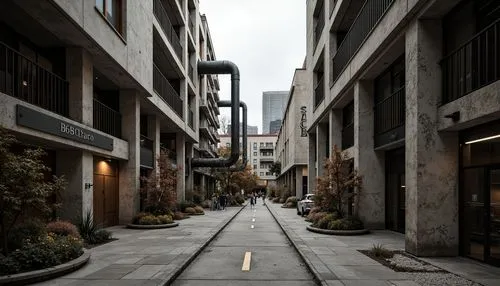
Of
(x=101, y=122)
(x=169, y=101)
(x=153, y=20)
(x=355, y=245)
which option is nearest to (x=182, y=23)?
(x=169, y=101)

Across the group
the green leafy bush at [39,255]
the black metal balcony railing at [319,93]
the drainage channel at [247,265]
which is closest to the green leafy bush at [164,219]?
the drainage channel at [247,265]

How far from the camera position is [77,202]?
1571 centimetres

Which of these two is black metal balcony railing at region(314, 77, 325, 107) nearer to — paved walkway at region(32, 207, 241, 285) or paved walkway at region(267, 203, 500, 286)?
paved walkway at region(32, 207, 241, 285)

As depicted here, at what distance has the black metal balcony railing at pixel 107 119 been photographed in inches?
755

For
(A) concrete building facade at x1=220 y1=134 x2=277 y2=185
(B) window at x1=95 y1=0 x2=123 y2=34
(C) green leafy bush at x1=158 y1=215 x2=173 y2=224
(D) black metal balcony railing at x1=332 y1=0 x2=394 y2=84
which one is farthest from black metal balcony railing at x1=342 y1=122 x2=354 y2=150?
(A) concrete building facade at x1=220 y1=134 x2=277 y2=185

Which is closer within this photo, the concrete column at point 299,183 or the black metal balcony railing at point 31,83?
the black metal balcony railing at point 31,83

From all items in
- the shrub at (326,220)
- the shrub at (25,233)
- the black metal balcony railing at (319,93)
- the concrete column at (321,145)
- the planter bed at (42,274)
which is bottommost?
the shrub at (326,220)

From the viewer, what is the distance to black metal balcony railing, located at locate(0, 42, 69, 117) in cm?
1309

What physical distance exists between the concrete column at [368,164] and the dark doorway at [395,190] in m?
0.23

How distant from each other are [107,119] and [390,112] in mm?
12669

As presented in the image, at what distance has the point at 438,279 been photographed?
8.84 metres

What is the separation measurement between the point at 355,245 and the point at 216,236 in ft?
21.2

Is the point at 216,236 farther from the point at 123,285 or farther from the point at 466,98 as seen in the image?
the point at 466,98

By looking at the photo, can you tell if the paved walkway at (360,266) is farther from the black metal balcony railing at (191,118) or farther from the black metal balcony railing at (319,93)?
the black metal balcony railing at (191,118)
